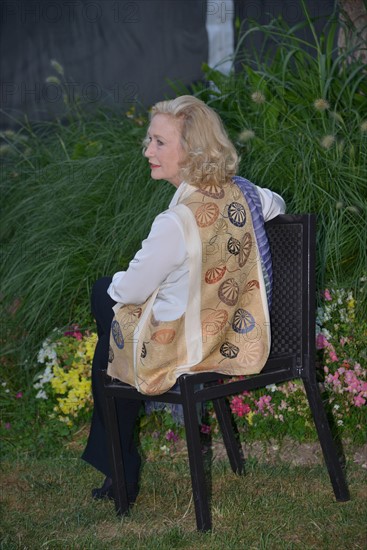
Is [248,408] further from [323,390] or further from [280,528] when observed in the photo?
[280,528]

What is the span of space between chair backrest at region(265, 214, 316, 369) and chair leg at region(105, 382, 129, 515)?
0.62 metres

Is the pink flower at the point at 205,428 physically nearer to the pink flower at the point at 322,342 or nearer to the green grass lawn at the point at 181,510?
the green grass lawn at the point at 181,510

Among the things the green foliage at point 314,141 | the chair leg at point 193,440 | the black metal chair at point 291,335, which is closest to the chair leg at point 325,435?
the black metal chair at point 291,335

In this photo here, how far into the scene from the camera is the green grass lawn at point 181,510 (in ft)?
10.8

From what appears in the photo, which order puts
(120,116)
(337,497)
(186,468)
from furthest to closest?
(120,116) < (186,468) < (337,497)

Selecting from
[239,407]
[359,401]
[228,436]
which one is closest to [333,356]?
[359,401]

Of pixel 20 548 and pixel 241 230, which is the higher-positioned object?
pixel 241 230

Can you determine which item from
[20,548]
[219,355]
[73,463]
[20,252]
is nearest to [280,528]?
[219,355]

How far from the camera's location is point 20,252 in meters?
5.05

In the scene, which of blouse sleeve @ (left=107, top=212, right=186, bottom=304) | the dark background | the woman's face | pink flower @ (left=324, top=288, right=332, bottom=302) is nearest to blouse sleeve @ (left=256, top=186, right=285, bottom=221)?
the woman's face

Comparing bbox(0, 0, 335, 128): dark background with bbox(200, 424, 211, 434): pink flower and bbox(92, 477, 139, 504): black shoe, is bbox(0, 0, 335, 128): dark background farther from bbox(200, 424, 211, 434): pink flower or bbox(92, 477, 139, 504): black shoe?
bbox(92, 477, 139, 504): black shoe

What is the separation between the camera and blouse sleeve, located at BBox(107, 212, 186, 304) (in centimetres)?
319

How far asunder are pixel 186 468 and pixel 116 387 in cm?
88

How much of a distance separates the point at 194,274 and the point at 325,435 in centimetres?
83
